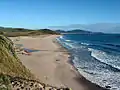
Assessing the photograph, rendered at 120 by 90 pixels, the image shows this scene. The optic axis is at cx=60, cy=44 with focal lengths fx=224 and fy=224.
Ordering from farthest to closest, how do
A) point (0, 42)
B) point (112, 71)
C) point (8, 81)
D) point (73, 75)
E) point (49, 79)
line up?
point (112, 71) → point (73, 75) → point (49, 79) → point (0, 42) → point (8, 81)

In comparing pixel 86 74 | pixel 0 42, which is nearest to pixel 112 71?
pixel 86 74

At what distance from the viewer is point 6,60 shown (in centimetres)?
1516

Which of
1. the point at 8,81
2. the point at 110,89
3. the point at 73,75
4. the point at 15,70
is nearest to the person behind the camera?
the point at 8,81

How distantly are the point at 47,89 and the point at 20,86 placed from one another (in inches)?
56.3

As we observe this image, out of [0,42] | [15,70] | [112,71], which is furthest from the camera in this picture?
[112,71]

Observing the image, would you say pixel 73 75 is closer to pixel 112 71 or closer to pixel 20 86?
pixel 112 71

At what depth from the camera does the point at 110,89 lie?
19922 mm

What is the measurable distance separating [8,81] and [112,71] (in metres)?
19.1

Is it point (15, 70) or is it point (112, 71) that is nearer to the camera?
point (15, 70)

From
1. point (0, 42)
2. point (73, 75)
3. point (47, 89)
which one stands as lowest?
point (73, 75)

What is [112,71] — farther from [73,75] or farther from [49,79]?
[49,79]

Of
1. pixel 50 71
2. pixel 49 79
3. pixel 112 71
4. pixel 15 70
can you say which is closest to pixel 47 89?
pixel 15 70

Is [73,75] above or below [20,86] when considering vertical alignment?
below

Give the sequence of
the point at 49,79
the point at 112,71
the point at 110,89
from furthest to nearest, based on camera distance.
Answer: the point at 112,71, the point at 49,79, the point at 110,89
